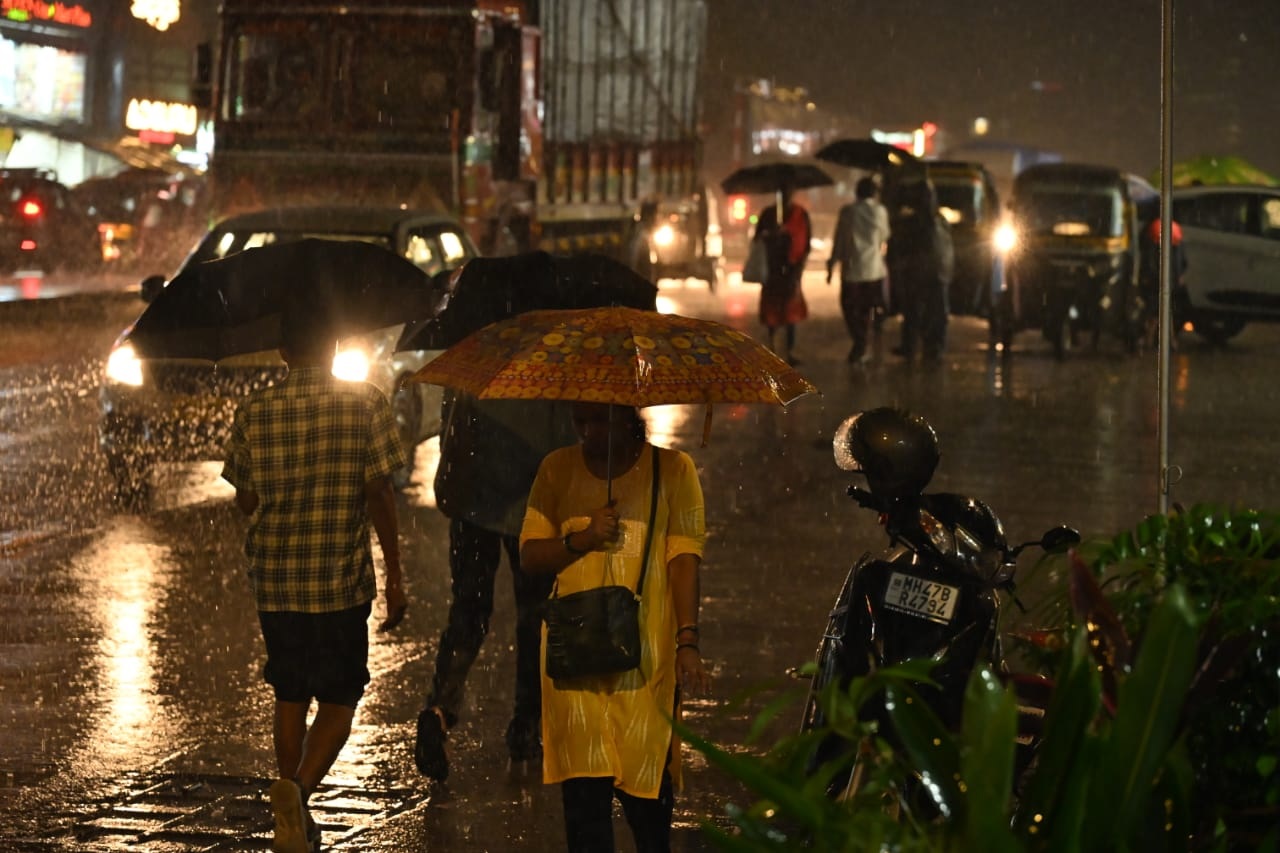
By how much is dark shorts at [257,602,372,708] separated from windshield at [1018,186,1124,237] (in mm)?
18253

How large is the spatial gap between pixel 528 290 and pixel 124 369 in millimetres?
5666

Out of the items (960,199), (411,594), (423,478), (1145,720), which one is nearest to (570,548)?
(1145,720)

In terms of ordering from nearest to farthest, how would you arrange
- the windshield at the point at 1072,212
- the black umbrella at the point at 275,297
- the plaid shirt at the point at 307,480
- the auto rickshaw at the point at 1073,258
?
1. the plaid shirt at the point at 307,480
2. the black umbrella at the point at 275,297
3. the auto rickshaw at the point at 1073,258
4. the windshield at the point at 1072,212

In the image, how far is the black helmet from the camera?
4.34m

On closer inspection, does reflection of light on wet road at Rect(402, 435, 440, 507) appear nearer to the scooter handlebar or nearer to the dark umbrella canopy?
the scooter handlebar

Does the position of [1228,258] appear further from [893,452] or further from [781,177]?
[893,452]

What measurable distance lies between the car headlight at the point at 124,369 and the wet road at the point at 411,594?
728 mm

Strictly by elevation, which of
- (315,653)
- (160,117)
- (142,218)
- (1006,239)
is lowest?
(315,653)

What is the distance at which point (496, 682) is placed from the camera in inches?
290

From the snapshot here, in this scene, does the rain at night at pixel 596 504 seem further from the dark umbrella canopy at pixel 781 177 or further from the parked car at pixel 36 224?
the parked car at pixel 36 224

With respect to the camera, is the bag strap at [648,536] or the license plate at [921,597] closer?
the license plate at [921,597]

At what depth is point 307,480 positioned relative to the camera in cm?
511

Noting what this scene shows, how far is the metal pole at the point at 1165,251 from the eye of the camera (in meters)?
4.62

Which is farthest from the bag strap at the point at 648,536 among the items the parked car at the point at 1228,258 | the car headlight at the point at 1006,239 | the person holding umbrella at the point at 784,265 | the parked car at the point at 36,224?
the parked car at the point at 36,224
